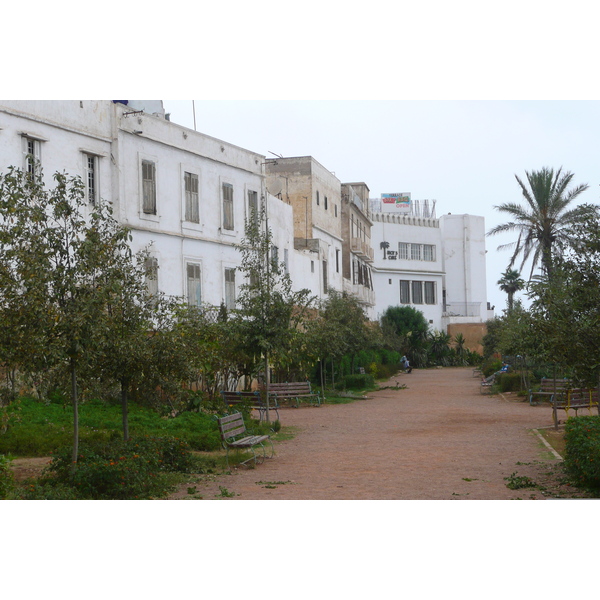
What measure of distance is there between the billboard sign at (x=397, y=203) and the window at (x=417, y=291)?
8.49m

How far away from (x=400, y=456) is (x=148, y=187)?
48.8ft

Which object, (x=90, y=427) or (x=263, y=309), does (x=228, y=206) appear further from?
(x=90, y=427)

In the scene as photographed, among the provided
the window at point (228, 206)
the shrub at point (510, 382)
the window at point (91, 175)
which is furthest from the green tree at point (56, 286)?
the shrub at point (510, 382)

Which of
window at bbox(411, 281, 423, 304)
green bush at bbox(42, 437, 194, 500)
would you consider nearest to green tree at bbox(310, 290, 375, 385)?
green bush at bbox(42, 437, 194, 500)

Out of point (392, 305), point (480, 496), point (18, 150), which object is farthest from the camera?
point (392, 305)

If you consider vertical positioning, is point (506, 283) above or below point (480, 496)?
above

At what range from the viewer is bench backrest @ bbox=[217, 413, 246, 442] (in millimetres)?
13508

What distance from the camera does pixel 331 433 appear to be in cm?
1883

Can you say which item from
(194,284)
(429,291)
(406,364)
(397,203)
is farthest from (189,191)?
(397,203)

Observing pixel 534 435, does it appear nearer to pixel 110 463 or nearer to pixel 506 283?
pixel 110 463

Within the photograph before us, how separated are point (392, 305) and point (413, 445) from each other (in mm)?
46952

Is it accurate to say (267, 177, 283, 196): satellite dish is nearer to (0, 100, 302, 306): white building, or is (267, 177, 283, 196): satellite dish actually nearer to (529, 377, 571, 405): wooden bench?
(0, 100, 302, 306): white building

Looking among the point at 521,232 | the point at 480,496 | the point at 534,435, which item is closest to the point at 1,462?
the point at 480,496

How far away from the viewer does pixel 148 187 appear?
2589 cm
